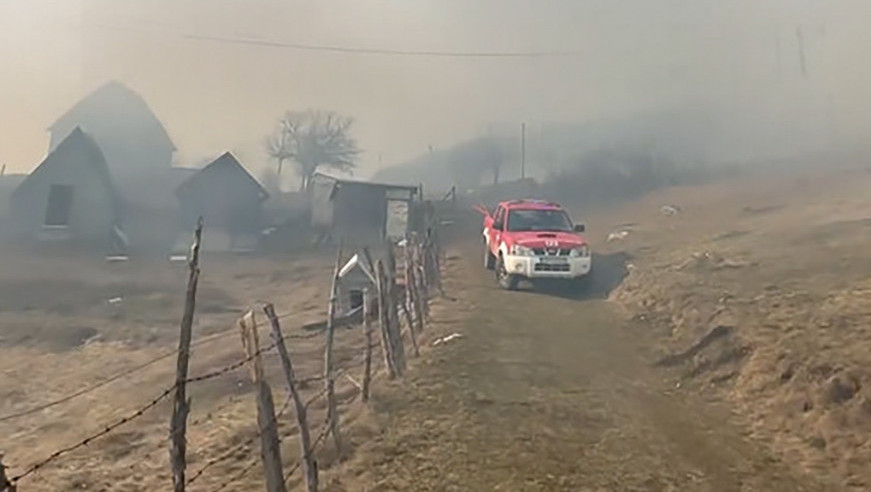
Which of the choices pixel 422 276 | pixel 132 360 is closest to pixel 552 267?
pixel 422 276

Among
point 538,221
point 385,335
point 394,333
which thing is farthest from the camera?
point 538,221

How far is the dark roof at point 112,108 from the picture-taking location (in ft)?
215

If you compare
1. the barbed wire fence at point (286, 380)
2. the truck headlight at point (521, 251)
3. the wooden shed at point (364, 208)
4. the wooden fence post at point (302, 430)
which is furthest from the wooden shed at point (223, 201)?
the wooden fence post at point (302, 430)

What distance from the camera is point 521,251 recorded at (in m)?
21.4

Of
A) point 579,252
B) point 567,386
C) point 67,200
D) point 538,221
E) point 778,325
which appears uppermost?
point 67,200

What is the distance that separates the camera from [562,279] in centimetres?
2170

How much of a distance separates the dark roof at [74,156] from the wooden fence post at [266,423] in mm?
41478

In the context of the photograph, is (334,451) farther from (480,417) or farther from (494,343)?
(494,343)

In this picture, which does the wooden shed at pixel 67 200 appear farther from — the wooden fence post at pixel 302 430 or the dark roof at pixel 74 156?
the wooden fence post at pixel 302 430

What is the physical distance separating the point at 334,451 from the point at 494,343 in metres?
6.02

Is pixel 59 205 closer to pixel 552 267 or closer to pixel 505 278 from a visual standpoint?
pixel 505 278

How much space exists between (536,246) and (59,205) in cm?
3244

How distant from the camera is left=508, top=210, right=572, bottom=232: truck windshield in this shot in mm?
22594

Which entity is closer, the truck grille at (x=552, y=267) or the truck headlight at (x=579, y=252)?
the truck grille at (x=552, y=267)
